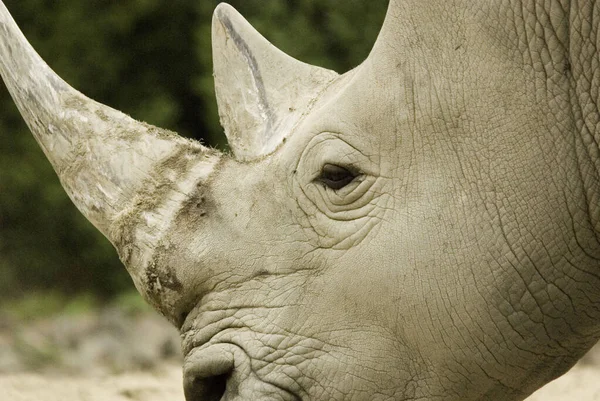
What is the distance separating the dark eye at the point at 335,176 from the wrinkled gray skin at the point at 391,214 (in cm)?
3

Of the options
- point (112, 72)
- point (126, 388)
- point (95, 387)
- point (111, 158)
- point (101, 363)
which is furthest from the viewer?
point (112, 72)

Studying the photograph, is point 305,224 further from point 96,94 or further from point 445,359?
point 96,94

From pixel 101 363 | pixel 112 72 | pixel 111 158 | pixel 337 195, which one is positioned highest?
pixel 112 72

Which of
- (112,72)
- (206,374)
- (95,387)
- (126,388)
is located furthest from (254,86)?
(112,72)

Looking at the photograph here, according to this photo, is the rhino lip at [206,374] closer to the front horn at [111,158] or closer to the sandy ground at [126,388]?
the front horn at [111,158]

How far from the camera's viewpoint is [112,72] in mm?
9898

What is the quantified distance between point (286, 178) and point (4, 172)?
6060mm

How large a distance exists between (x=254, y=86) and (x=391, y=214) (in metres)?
0.93

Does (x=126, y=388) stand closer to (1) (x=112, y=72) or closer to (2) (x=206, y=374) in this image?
(2) (x=206, y=374)

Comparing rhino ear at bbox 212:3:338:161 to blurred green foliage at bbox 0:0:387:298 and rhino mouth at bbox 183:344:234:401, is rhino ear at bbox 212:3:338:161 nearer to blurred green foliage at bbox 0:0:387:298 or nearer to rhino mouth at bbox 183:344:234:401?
rhino mouth at bbox 183:344:234:401

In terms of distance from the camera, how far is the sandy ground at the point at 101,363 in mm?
6520

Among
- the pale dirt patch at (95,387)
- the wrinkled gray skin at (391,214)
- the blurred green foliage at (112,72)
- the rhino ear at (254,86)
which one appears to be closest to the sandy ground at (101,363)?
the pale dirt patch at (95,387)

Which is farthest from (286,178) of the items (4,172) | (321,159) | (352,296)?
(4,172)

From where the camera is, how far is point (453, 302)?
376 centimetres
